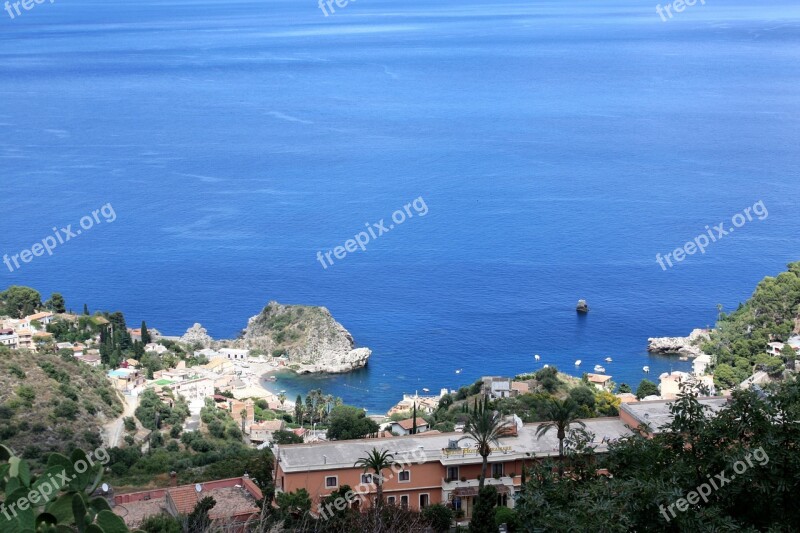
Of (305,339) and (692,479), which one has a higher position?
(305,339)

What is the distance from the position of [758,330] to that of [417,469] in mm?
24802

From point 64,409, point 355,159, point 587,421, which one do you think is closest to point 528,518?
point 587,421

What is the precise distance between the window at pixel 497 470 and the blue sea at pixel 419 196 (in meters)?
22.4

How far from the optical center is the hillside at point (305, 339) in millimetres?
47406

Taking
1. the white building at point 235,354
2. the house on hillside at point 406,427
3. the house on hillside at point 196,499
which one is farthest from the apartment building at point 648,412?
the white building at point 235,354

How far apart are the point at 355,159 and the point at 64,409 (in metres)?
55.3

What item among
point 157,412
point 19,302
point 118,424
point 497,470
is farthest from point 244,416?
point 497,470

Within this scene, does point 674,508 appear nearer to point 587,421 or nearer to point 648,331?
point 587,421

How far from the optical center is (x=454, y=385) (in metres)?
45.0

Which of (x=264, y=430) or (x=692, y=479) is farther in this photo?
(x=264, y=430)

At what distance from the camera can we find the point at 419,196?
244 feet

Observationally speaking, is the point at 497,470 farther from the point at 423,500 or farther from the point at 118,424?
the point at 118,424

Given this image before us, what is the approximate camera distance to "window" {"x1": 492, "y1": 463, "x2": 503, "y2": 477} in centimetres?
2078

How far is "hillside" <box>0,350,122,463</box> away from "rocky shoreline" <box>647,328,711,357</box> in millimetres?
24394
